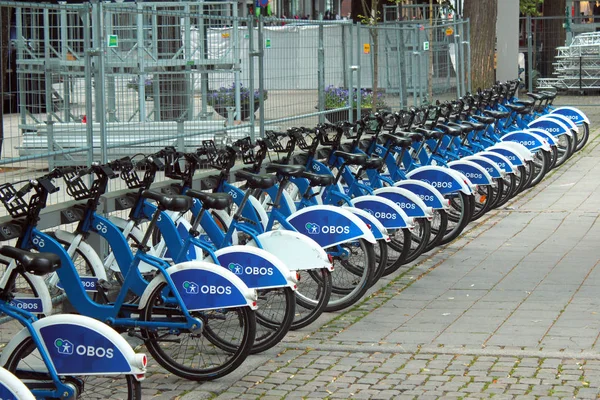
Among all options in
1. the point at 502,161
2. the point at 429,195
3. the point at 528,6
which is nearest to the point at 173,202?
the point at 429,195

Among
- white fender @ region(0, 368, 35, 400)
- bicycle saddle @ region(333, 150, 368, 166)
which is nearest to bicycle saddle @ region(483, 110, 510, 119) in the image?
bicycle saddle @ region(333, 150, 368, 166)

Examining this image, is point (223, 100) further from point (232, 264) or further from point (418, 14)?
point (418, 14)

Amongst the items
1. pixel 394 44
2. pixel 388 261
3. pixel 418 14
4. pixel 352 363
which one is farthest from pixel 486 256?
pixel 418 14

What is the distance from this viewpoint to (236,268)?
20.7 feet

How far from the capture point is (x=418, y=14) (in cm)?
3014

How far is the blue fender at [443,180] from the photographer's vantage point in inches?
361

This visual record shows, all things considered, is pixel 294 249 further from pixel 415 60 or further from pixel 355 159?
pixel 415 60

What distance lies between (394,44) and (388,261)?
8.46 metres

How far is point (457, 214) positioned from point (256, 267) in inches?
138

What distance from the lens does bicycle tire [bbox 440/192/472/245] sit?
367 inches

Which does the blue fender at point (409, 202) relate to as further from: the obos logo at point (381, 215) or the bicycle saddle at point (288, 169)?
the bicycle saddle at point (288, 169)

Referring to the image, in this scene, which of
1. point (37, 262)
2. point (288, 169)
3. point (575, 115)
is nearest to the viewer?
point (37, 262)

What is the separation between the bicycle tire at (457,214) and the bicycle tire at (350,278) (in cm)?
200

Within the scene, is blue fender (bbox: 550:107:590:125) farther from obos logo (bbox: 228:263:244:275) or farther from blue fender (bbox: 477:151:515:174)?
obos logo (bbox: 228:263:244:275)
